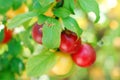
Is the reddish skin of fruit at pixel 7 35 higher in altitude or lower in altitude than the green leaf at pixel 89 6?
Answer: lower

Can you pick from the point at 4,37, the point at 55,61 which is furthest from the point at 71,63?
the point at 4,37

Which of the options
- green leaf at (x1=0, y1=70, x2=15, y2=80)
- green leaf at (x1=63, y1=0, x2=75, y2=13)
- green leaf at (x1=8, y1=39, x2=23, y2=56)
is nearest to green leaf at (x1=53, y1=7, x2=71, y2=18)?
green leaf at (x1=63, y1=0, x2=75, y2=13)

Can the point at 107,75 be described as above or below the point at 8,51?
below

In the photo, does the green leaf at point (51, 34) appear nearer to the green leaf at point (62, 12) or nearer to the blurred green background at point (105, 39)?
the green leaf at point (62, 12)

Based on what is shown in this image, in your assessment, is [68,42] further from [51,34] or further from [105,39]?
[105,39]

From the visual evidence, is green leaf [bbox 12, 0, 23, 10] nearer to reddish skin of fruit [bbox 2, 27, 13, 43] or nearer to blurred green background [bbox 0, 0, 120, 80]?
Result: reddish skin of fruit [bbox 2, 27, 13, 43]

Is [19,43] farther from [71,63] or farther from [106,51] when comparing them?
[106,51]

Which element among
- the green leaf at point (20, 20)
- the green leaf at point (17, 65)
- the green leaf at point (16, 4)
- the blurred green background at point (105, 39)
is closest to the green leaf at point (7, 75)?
the green leaf at point (17, 65)
